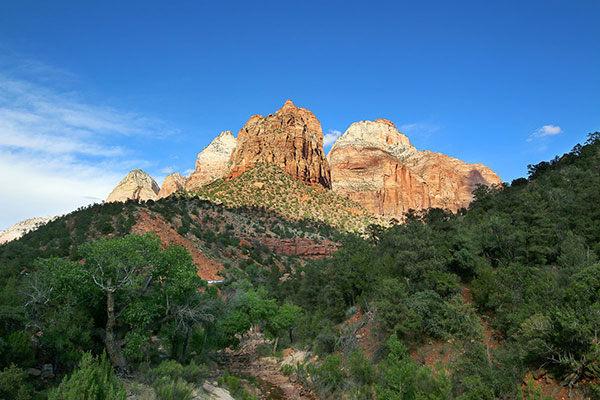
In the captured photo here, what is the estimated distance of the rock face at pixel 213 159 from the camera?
134m

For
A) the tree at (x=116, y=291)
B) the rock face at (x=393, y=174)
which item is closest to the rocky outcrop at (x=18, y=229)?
the rock face at (x=393, y=174)

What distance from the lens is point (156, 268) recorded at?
1478cm

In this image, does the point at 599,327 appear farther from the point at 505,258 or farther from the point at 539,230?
the point at 539,230

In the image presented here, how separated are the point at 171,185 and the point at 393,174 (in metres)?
88.1

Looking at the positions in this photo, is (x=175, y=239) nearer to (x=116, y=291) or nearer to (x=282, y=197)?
(x=116, y=291)

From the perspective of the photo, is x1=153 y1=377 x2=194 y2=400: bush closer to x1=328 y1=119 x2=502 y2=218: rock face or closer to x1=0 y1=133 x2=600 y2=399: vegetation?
x1=0 y1=133 x2=600 y2=399: vegetation

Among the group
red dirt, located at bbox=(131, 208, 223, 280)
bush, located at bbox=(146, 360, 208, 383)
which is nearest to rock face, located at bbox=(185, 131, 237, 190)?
red dirt, located at bbox=(131, 208, 223, 280)

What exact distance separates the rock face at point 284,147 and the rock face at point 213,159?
2367 centimetres

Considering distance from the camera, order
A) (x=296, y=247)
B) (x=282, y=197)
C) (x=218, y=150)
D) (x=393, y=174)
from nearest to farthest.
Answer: (x=296, y=247)
(x=282, y=197)
(x=393, y=174)
(x=218, y=150)

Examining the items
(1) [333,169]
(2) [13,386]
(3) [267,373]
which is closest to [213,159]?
(1) [333,169]

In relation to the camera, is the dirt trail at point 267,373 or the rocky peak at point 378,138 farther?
the rocky peak at point 378,138

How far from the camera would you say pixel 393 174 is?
A: 436 ft

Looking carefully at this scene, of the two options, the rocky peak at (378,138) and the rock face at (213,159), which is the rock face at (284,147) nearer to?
the rock face at (213,159)

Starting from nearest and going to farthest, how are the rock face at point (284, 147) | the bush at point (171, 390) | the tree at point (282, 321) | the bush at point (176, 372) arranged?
the bush at point (171, 390)
the bush at point (176, 372)
the tree at point (282, 321)
the rock face at point (284, 147)
